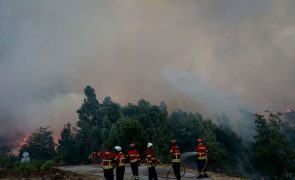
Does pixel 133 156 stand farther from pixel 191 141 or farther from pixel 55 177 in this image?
pixel 191 141

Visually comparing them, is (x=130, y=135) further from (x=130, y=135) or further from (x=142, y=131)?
(x=142, y=131)

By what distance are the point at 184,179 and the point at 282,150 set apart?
90.3ft

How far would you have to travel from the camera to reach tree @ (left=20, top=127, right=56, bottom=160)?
298ft

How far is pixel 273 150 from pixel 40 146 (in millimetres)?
65362

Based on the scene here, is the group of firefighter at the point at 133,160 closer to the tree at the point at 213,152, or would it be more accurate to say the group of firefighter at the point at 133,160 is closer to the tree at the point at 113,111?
the tree at the point at 213,152

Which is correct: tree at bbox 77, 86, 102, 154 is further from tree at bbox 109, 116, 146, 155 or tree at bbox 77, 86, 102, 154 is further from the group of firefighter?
the group of firefighter

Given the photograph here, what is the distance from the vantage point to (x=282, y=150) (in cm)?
4500

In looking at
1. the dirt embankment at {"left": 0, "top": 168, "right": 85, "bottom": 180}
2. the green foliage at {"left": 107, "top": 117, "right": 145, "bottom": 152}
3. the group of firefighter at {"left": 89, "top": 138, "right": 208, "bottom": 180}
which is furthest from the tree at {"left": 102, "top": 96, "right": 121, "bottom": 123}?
the group of firefighter at {"left": 89, "top": 138, "right": 208, "bottom": 180}

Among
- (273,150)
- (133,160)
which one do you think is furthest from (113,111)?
(133,160)

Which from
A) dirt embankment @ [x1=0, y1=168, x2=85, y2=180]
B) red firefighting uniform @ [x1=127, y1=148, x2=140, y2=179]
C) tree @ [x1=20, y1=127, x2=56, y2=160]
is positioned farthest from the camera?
tree @ [x1=20, y1=127, x2=56, y2=160]

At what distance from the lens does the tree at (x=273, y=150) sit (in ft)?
147

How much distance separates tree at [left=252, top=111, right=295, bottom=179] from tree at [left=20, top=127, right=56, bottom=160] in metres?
58.8

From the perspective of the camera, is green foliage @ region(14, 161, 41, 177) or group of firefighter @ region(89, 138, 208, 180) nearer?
group of firefighter @ region(89, 138, 208, 180)

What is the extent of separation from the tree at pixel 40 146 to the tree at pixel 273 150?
58.8 m
